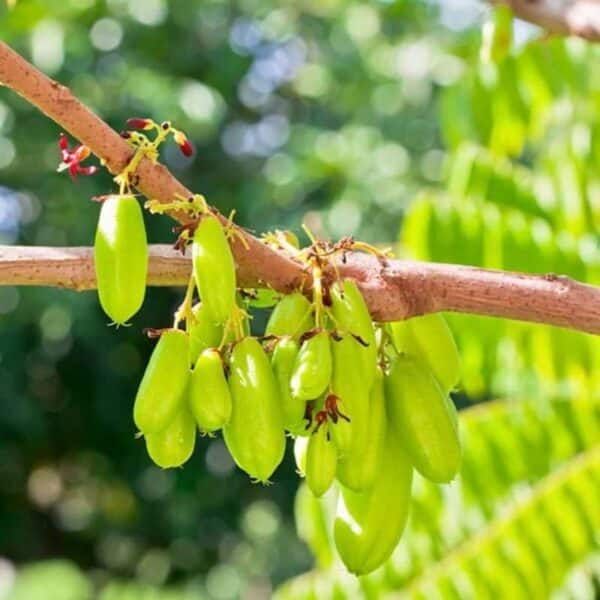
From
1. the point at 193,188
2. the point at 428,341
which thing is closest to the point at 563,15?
the point at 428,341

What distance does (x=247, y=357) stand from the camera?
111 cm

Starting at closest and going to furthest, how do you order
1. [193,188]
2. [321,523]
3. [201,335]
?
[201,335]
[321,523]
[193,188]

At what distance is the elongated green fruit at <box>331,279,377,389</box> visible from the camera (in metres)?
1.11

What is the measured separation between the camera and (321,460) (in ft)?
3.65

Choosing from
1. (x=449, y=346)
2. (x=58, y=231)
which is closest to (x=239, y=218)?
(x=58, y=231)

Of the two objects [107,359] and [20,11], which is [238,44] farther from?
[20,11]

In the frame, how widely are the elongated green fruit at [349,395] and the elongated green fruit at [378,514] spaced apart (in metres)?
0.08

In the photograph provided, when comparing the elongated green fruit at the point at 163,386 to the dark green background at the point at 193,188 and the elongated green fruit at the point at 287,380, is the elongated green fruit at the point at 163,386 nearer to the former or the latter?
the elongated green fruit at the point at 287,380

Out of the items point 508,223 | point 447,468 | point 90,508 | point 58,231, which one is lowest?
point 90,508

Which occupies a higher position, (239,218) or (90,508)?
(239,218)

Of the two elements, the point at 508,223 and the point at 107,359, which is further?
the point at 107,359

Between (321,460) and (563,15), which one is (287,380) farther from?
(563,15)

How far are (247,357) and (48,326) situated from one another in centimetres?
466

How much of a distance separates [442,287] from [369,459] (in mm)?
165
